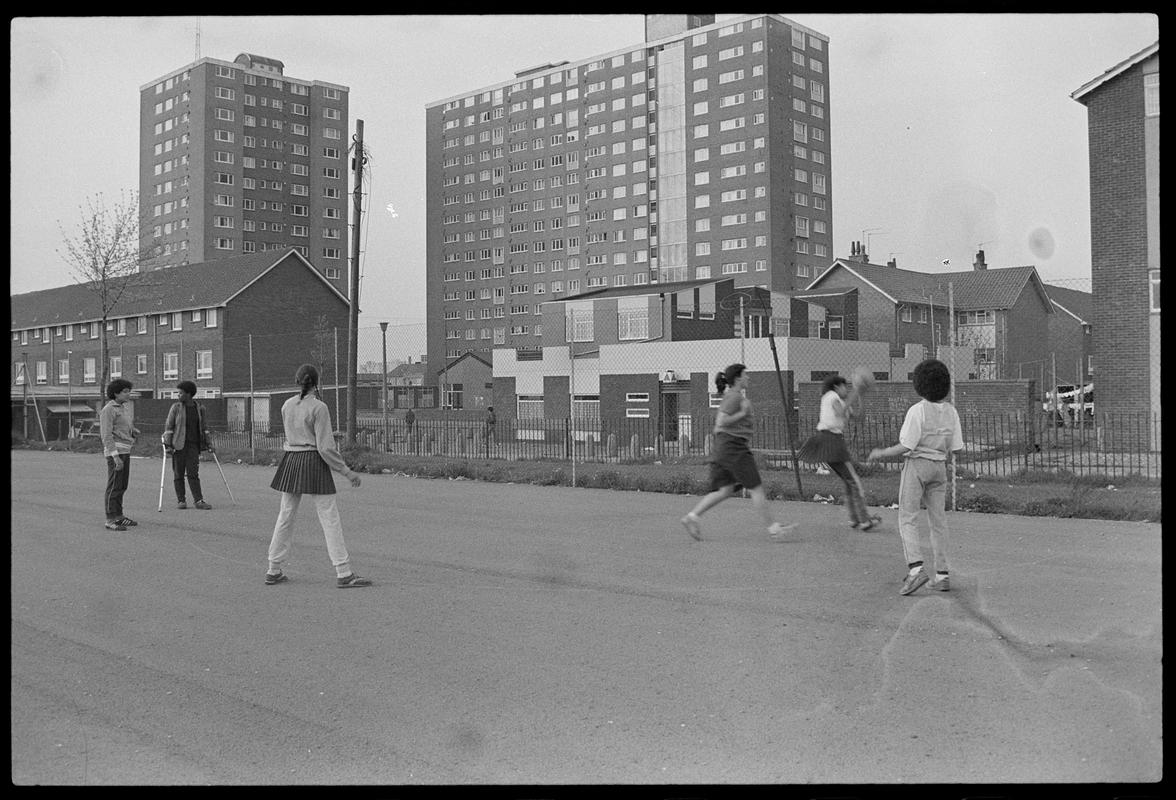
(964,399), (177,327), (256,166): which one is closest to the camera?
(964,399)

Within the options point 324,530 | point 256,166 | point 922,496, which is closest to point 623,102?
point 256,166

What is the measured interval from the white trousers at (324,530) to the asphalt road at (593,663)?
25 cm

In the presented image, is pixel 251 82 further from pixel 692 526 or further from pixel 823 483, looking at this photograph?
pixel 692 526

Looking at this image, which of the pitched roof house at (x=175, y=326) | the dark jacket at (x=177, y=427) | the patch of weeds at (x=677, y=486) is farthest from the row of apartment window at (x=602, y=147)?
the dark jacket at (x=177, y=427)

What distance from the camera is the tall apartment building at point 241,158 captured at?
84938 millimetres

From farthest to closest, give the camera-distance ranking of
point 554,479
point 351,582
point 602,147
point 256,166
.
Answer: point 602,147
point 256,166
point 554,479
point 351,582

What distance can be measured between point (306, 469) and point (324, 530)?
50cm

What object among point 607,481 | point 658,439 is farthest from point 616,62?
point 607,481

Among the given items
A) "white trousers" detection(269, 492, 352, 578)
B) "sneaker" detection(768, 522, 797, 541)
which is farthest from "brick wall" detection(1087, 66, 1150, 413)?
"white trousers" detection(269, 492, 352, 578)

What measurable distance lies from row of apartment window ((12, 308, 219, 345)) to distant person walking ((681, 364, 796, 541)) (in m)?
41.2

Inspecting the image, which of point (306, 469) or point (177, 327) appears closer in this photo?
point (306, 469)

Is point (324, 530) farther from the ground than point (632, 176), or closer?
closer

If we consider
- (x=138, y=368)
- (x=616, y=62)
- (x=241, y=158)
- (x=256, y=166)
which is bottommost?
(x=138, y=368)

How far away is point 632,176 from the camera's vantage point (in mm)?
88625
